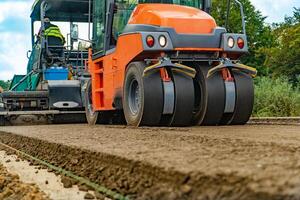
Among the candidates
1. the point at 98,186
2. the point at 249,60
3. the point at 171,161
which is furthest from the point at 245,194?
the point at 249,60

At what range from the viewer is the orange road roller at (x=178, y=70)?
7594mm

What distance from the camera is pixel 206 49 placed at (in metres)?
8.00

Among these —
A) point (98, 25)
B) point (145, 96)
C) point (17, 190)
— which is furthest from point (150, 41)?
point (17, 190)

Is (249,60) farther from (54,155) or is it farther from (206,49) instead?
(54,155)

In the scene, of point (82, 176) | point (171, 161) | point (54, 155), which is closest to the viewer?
point (171, 161)

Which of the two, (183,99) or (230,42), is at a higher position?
(230,42)

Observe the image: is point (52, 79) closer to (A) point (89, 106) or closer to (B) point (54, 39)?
(B) point (54, 39)

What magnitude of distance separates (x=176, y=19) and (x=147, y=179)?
5.41 m

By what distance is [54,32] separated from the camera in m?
15.1

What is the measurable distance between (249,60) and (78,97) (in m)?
20.2

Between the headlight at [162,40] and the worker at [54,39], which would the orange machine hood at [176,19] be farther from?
the worker at [54,39]

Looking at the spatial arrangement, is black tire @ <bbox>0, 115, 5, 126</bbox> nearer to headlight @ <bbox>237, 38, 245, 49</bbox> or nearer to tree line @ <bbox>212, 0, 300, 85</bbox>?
headlight @ <bbox>237, 38, 245, 49</bbox>

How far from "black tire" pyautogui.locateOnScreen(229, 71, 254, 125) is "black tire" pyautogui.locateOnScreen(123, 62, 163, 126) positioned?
1.21m

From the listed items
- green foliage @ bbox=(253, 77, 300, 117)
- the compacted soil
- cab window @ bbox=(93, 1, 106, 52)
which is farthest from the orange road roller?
green foliage @ bbox=(253, 77, 300, 117)
